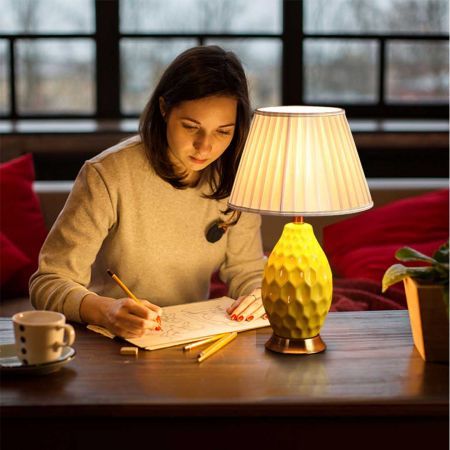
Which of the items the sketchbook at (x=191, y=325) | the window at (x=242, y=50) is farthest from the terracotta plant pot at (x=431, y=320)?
the window at (x=242, y=50)

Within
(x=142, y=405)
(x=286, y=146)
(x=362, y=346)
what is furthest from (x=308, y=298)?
(x=142, y=405)

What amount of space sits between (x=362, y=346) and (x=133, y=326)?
16.0 inches

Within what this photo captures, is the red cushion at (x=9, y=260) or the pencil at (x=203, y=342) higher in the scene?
the pencil at (x=203, y=342)

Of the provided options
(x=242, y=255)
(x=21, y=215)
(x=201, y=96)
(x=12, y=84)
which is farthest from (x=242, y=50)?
(x=201, y=96)

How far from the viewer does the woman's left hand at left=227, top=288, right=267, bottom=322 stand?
175 cm

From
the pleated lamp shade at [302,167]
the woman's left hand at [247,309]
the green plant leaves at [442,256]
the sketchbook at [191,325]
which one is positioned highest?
the pleated lamp shade at [302,167]

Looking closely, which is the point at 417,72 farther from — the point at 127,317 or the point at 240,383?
the point at 240,383

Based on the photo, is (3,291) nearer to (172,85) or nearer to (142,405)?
(172,85)

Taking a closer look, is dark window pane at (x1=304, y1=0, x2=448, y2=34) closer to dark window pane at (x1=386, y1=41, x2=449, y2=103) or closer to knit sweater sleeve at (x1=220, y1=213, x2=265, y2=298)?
dark window pane at (x1=386, y1=41, x2=449, y2=103)

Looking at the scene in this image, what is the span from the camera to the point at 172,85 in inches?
73.8

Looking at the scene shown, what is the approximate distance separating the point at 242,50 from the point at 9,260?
6.47 feet

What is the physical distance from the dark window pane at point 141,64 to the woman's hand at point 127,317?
8.76ft

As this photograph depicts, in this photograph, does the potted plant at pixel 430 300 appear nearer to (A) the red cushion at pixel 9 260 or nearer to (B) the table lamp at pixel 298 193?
(B) the table lamp at pixel 298 193

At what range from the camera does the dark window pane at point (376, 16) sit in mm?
4258
